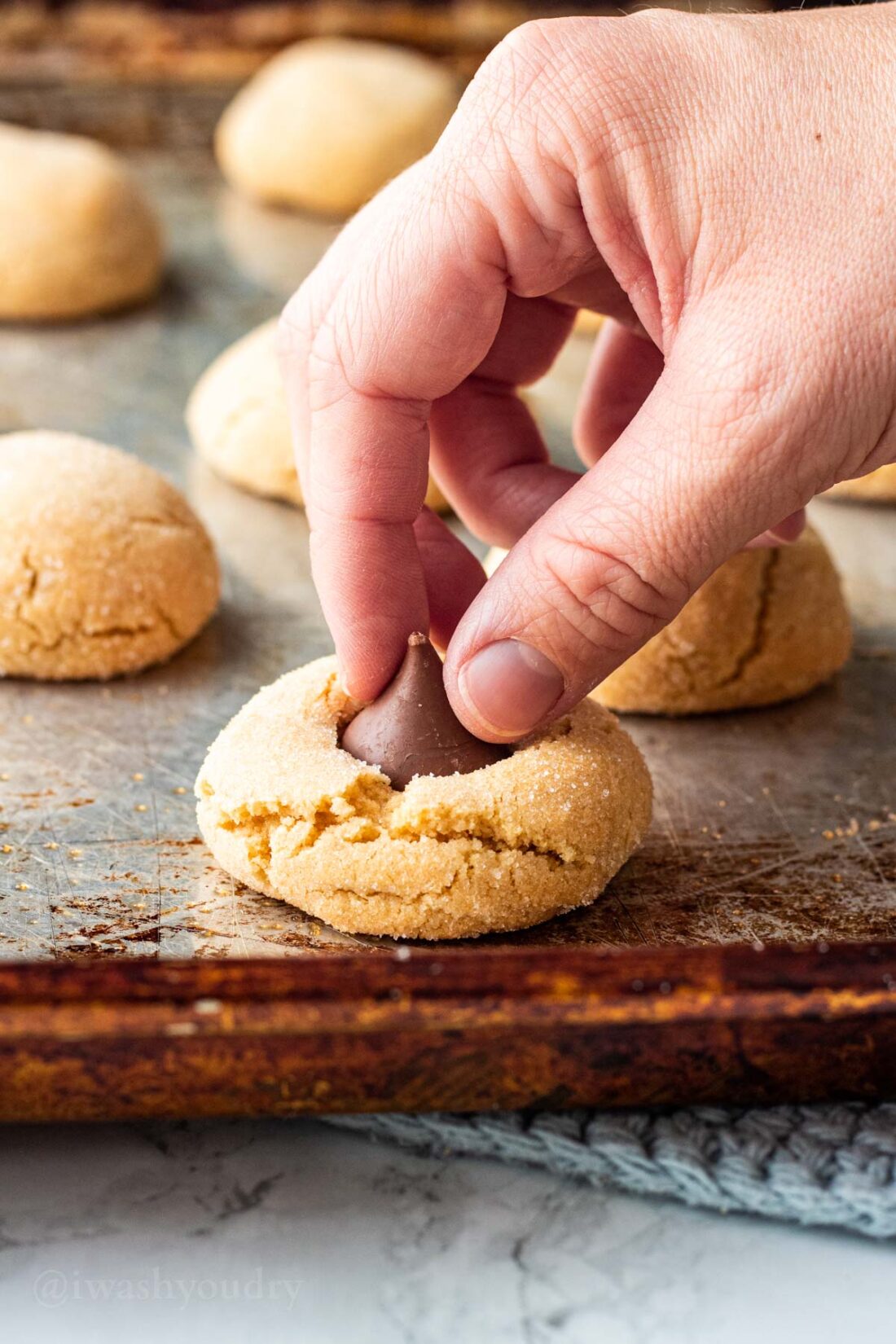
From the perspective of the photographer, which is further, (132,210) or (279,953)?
(132,210)

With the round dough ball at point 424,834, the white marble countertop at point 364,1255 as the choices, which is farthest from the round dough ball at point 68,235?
the white marble countertop at point 364,1255

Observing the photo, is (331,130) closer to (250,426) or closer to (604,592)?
(250,426)

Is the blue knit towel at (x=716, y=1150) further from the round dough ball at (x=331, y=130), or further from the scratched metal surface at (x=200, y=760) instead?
the round dough ball at (x=331, y=130)

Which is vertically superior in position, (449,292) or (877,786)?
(449,292)

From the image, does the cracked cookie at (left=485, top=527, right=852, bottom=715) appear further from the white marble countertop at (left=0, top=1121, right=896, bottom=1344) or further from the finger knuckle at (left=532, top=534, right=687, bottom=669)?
the white marble countertop at (left=0, top=1121, right=896, bottom=1344)

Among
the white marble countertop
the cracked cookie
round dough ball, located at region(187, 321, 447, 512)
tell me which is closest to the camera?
the white marble countertop

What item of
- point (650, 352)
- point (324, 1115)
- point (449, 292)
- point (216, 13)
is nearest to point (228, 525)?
point (650, 352)

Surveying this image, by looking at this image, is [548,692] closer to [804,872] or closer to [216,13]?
[804,872]

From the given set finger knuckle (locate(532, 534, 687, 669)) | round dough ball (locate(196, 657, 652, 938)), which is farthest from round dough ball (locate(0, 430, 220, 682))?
finger knuckle (locate(532, 534, 687, 669))
